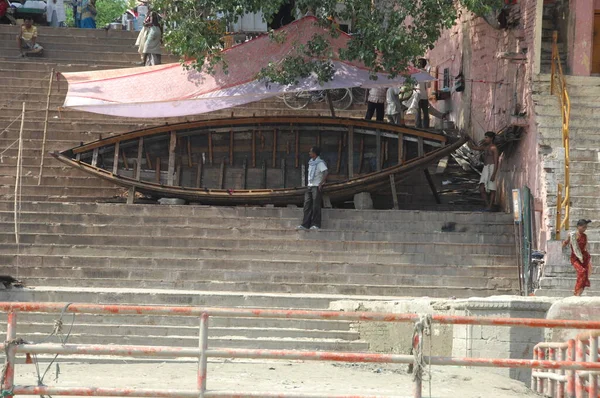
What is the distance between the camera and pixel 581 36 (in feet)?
63.2

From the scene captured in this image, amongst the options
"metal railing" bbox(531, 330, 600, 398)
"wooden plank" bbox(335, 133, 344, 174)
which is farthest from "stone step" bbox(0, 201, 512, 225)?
"metal railing" bbox(531, 330, 600, 398)

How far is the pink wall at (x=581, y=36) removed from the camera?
19.2 metres

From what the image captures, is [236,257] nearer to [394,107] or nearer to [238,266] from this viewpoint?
[238,266]

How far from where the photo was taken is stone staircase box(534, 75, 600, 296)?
16.9 meters

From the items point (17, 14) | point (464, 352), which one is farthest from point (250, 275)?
point (17, 14)

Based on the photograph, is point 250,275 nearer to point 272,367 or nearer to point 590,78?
point 272,367

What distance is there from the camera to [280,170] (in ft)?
70.2

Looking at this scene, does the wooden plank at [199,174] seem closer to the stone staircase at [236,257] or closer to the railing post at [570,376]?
the stone staircase at [236,257]

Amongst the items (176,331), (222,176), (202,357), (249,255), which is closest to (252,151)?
(222,176)

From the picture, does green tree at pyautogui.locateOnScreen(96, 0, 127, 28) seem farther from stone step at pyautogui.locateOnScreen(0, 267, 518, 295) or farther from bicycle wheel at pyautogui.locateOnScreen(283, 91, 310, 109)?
stone step at pyautogui.locateOnScreen(0, 267, 518, 295)

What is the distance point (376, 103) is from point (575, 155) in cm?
468

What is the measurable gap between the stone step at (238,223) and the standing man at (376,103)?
3.72 m

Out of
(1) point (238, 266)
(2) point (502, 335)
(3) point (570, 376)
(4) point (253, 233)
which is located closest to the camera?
(3) point (570, 376)

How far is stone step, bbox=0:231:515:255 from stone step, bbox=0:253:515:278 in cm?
37
